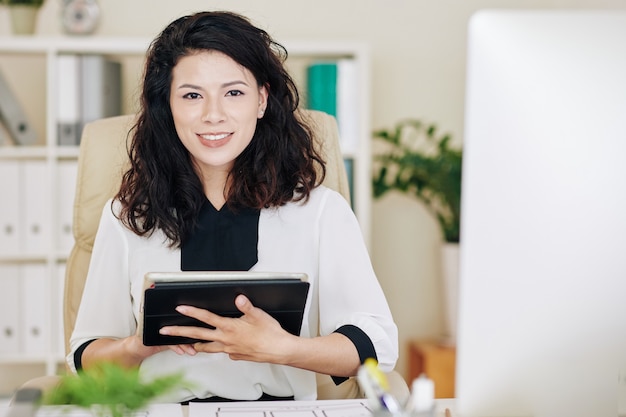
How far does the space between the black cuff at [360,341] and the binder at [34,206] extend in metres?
1.60

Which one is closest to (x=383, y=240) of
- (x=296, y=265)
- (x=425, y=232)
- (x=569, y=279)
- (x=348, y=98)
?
(x=425, y=232)

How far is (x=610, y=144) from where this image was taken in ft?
2.39

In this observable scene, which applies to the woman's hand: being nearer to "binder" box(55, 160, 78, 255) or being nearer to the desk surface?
the desk surface

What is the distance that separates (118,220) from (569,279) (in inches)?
37.3

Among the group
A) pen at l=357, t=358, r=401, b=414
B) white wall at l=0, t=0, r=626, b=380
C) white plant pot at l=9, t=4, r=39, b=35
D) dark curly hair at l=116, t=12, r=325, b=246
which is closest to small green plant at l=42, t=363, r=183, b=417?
pen at l=357, t=358, r=401, b=414

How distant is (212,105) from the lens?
1.42 m

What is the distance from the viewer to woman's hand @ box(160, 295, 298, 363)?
3.78 ft

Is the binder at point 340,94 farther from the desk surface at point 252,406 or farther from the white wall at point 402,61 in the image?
the desk surface at point 252,406

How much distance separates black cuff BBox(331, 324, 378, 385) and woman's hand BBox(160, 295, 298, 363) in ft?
0.46

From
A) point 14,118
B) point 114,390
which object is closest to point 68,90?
point 14,118

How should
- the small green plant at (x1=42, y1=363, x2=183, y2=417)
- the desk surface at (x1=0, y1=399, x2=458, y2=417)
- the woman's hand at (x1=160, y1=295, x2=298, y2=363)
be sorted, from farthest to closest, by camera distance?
the woman's hand at (x1=160, y1=295, x2=298, y2=363)
the desk surface at (x1=0, y1=399, x2=458, y2=417)
the small green plant at (x1=42, y1=363, x2=183, y2=417)

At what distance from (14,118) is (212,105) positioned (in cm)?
154

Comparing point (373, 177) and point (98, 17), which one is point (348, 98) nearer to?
point (373, 177)

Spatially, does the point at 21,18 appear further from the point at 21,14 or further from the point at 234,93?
the point at 234,93
